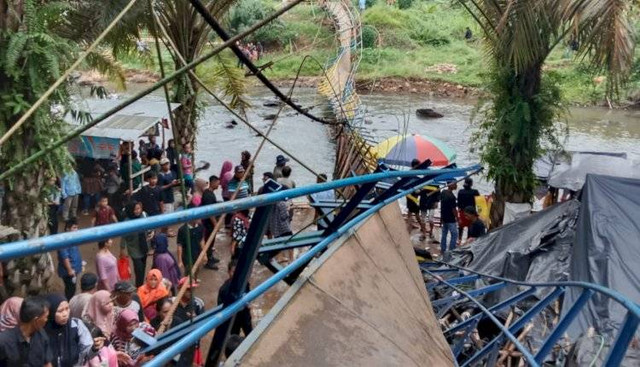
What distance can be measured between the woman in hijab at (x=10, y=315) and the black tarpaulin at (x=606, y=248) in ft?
15.0

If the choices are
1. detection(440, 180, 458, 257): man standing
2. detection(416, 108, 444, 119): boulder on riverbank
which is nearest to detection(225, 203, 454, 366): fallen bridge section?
detection(440, 180, 458, 257): man standing

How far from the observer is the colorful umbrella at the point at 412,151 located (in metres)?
11.0

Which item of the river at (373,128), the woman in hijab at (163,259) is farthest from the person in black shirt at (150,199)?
the river at (373,128)

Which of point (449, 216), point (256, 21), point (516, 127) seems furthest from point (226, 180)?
point (256, 21)

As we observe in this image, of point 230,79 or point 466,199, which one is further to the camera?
point 230,79

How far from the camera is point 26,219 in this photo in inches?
247

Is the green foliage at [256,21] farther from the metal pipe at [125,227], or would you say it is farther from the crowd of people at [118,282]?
the metal pipe at [125,227]

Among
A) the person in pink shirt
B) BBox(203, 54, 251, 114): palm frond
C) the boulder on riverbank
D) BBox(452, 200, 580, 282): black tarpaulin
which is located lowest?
the boulder on riverbank

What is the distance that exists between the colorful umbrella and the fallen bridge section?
781 centimetres

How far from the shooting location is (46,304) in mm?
3826

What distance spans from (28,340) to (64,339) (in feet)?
0.89

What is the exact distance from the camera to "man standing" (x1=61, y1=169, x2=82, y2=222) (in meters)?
8.65

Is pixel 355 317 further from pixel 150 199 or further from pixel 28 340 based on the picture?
pixel 150 199

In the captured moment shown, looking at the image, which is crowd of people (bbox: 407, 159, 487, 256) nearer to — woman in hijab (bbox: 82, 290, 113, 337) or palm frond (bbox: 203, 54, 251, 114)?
palm frond (bbox: 203, 54, 251, 114)
